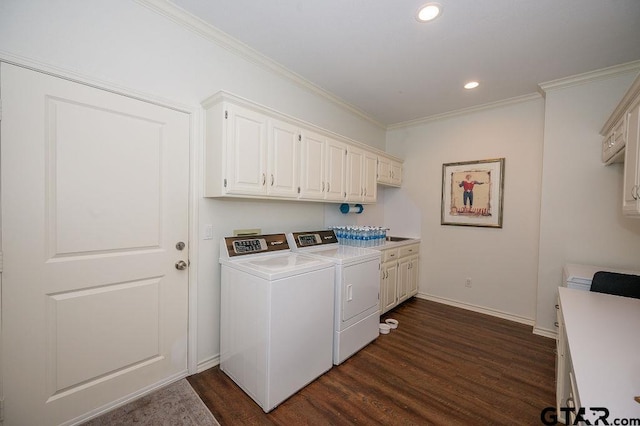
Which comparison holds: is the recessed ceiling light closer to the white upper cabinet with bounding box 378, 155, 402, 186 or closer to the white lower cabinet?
the white upper cabinet with bounding box 378, 155, 402, 186

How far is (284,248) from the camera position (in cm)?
256

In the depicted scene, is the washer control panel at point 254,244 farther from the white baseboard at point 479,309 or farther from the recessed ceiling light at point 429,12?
the white baseboard at point 479,309

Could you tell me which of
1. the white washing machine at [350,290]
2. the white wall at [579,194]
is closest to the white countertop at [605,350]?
the white wall at [579,194]

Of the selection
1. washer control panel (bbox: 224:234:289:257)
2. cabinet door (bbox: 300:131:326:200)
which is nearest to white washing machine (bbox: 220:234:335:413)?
washer control panel (bbox: 224:234:289:257)

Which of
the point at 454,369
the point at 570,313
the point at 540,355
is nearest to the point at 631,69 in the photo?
the point at 570,313

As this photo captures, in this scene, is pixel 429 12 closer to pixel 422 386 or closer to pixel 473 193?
pixel 473 193

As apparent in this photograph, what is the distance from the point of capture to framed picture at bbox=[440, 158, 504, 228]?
11.1 feet

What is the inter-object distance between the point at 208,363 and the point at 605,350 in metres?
2.47

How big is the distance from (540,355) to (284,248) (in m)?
2.62

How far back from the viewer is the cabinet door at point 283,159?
223 cm

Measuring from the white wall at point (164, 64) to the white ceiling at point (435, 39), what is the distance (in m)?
0.24

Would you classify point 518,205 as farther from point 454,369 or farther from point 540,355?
point 454,369

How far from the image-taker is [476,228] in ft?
11.6

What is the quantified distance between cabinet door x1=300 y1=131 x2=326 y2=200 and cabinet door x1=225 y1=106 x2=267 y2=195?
45 centimetres
